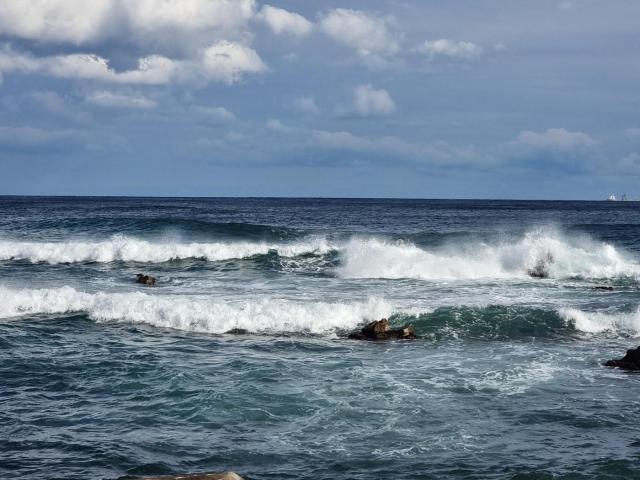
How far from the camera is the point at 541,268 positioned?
34.5 meters

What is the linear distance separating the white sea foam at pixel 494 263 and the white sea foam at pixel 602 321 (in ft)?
34.2

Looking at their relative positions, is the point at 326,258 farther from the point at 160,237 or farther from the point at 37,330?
the point at 37,330

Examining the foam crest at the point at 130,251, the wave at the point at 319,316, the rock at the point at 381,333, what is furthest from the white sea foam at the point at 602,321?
the foam crest at the point at 130,251

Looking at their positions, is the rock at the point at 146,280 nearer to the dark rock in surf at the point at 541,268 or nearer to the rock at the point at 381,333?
the rock at the point at 381,333

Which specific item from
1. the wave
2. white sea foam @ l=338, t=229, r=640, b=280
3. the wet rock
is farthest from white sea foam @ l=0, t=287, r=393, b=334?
white sea foam @ l=338, t=229, r=640, b=280

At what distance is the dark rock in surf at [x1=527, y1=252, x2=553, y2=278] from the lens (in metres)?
34.0

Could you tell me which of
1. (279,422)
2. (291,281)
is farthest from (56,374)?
(291,281)

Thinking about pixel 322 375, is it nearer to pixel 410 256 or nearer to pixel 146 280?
pixel 146 280

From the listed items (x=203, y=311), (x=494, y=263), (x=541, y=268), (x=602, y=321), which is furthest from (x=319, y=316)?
(x=541, y=268)

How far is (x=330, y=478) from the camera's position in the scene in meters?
10.1

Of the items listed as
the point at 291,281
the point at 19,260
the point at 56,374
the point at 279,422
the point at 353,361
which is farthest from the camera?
the point at 19,260

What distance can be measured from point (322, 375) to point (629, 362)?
24.5ft

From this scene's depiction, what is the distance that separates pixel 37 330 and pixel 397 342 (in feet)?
34.5

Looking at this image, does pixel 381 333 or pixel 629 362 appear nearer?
pixel 629 362
